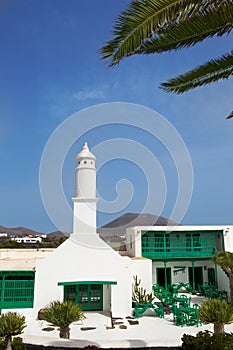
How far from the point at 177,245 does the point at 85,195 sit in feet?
35.4

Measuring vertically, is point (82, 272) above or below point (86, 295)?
above

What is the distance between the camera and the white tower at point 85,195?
18.3 m

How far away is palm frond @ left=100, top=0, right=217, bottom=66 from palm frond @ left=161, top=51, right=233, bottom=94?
2737mm

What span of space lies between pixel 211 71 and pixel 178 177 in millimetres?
6589

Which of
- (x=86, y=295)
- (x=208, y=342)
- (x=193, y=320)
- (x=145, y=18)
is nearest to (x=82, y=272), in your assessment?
(x=86, y=295)

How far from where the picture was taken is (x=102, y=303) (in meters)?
18.5

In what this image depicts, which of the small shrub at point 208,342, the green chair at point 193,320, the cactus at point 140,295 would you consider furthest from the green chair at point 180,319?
the small shrub at point 208,342

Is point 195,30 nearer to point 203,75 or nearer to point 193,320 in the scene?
point 203,75

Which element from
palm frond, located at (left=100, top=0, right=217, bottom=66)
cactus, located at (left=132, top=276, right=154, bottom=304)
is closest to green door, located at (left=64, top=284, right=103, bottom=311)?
cactus, located at (left=132, top=276, right=154, bottom=304)

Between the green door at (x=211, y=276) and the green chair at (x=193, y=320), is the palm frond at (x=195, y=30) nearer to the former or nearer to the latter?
the green chair at (x=193, y=320)

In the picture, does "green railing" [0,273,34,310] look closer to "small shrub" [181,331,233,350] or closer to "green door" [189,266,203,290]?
"small shrub" [181,331,233,350]

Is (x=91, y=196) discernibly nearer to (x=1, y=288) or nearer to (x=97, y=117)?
(x=97, y=117)

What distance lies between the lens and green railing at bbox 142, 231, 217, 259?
25.0 meters

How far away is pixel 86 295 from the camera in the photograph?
60.3 ft
